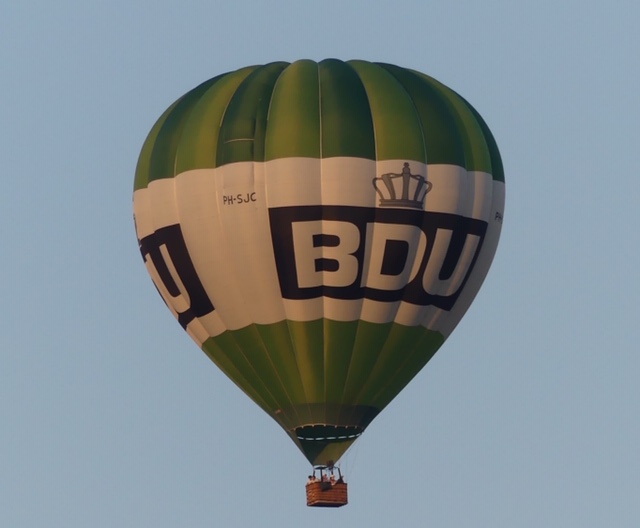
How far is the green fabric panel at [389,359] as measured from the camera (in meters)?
55.5

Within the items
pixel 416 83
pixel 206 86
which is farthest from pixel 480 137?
pixel 206 86

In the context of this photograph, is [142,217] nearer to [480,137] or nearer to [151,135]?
[151,135]

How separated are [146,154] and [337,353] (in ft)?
16.7

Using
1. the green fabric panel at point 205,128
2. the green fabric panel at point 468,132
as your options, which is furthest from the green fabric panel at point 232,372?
the green fabric panel at point 468,132

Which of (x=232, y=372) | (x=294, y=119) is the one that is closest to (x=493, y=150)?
(x=294, y=119)

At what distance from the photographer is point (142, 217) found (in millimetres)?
56531

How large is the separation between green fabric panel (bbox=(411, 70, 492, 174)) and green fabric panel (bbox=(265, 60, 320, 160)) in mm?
2449

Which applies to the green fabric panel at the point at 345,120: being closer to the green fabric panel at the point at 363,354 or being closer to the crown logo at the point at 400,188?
the crown logo at the point at 400,188

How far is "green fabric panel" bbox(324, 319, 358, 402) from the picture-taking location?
55.1 m

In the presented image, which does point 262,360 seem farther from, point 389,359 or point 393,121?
point 393,121

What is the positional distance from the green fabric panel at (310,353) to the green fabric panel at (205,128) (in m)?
3.20

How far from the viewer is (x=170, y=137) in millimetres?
56031

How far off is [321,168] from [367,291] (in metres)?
2.28

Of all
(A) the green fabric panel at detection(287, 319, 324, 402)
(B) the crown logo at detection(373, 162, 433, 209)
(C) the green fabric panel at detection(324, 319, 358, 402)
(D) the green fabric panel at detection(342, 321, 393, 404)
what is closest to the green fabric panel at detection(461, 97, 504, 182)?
(B) the crown logo at detection(373, 162, 433, 209)
